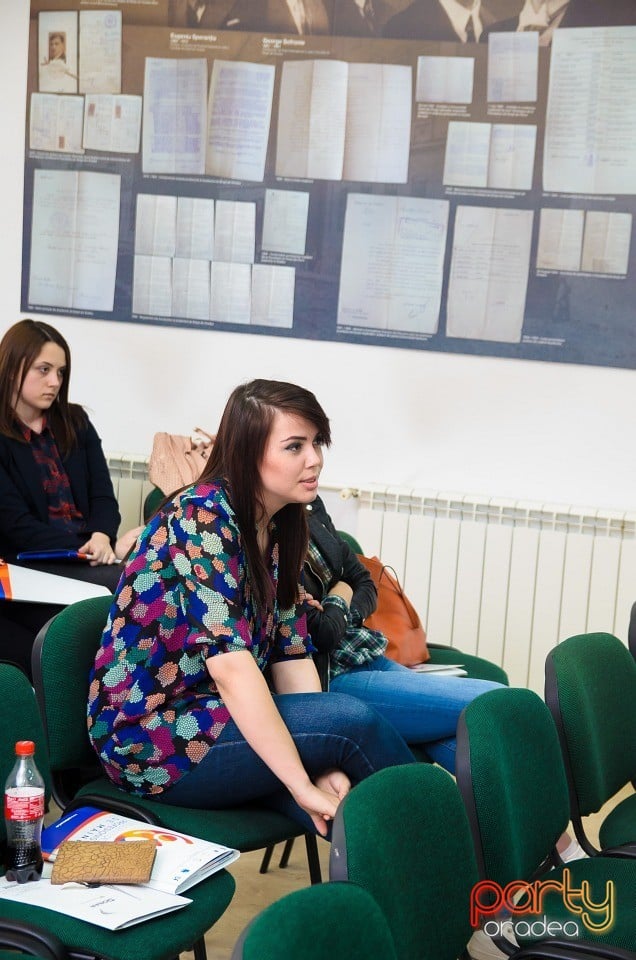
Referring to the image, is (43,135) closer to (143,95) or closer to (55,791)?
(143,95)

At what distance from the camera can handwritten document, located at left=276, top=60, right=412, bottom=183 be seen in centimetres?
406

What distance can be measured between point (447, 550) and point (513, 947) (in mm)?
2288

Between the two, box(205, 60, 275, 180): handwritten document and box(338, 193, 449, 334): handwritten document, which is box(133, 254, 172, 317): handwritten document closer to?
box(205, 60, 275, 180): handwritten document

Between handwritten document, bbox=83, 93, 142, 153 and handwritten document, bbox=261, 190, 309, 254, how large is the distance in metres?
0.62

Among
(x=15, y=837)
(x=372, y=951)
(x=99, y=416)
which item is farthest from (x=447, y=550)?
(x=372, y=951)

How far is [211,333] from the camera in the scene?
4.37 metres

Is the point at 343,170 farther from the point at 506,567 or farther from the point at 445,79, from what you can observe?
the point at 506,567

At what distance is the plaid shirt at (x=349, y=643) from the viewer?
110 inches

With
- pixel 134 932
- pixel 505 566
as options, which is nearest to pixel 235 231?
pixel 505 566

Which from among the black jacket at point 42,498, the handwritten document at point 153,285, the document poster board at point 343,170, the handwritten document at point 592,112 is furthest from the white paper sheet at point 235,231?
the handwritten document at point 592,112

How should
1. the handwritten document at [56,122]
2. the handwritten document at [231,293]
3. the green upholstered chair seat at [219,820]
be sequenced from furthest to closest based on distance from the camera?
the handwritten document at [56,122] < the handwritten document at [231,293] < the green upholstered chair seat at [219,820]

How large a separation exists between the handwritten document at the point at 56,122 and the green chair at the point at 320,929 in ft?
12.4

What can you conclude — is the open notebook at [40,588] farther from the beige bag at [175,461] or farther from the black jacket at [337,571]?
the beige bag at [175,461]

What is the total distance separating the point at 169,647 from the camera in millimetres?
2100
